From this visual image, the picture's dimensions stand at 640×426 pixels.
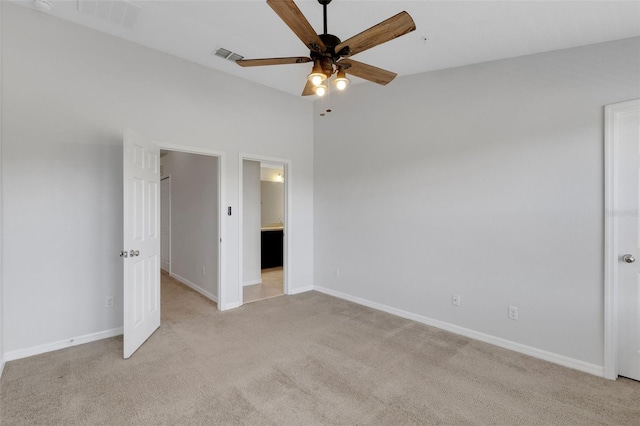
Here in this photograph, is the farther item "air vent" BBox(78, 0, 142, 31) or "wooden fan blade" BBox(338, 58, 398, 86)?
"air vent" BBox(78, 0, 142, 31)

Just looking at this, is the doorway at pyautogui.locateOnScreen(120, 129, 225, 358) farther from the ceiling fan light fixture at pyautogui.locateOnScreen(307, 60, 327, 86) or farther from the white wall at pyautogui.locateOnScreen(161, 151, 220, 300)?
the ceiling fan light fixture at pyautogui.locateOnScreen(307, 60, 327, 86)

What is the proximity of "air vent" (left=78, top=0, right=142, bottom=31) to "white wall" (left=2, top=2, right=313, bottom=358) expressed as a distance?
36cm

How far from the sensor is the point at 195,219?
16.0 ft

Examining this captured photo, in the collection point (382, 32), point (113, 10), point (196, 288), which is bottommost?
point (196, 288)

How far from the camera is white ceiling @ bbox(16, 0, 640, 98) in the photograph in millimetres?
2223

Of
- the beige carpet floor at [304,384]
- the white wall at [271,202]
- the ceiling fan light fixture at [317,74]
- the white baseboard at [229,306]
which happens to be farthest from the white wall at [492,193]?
the white wall at [271,202]

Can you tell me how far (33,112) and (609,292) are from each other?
513cm

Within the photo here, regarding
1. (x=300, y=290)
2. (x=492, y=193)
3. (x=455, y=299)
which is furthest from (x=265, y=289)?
(x=492, y=193)

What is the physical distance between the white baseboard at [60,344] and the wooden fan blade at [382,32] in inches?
134

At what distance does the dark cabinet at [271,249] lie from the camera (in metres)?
6.42

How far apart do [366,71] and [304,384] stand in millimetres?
2399

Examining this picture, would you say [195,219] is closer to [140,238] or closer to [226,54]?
[140,238]

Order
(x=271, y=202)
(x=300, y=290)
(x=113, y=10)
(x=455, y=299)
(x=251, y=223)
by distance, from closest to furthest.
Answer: (x=113, y=10)
(x=455, y=299)
(x=300, y=290)
(x=251, y=223)
(x=271, y=202)

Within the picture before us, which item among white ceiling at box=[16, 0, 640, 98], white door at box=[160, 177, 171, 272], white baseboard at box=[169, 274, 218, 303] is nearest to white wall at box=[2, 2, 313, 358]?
white ceiling at box=[16, 0, 640, 98]
